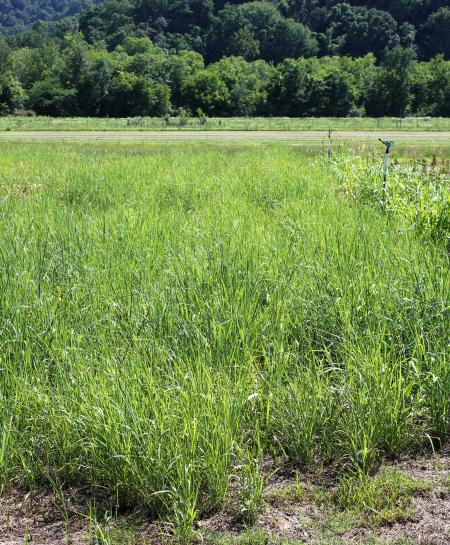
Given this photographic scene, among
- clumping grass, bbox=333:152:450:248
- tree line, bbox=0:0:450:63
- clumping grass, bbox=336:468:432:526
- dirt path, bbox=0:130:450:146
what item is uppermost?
tree line, bbox=0:0:450:63

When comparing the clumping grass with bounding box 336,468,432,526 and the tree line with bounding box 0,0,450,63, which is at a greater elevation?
the tree line with bounding box 0,0,450,63

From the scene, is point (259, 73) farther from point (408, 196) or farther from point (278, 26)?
point (408, 196)

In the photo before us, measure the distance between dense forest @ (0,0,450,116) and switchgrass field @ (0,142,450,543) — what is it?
171 feet

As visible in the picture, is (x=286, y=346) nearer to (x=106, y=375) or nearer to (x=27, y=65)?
(x=106, y=375)

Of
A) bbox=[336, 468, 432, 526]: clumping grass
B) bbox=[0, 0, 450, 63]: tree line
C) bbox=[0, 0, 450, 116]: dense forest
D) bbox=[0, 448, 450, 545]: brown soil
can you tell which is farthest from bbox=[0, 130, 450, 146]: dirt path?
bbox=[0, 0, 450, 63]: tree line

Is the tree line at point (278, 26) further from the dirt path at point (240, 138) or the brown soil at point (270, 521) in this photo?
the brown soil at point (270, 521)

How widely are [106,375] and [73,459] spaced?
1.48ft

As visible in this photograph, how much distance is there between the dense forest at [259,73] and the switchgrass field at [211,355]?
52.3 metres

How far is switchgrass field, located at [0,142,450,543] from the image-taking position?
329 cm

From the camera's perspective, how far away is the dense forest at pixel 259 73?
70.2 m

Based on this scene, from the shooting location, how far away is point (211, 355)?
411 centimetres

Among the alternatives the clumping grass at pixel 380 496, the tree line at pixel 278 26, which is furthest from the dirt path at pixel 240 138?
the tree line at pixel 278 26

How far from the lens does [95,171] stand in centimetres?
1234

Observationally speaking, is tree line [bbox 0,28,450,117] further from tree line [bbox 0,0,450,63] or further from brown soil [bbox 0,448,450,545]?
brown soil [bbox 0,448,450,545]
